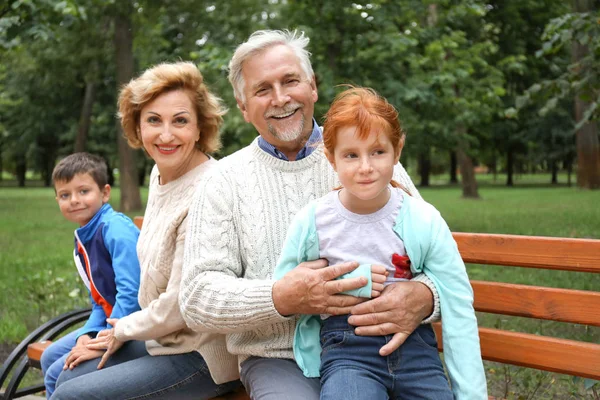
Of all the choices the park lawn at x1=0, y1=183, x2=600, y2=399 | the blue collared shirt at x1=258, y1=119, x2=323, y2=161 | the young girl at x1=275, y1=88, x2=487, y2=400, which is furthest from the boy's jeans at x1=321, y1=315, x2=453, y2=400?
the park lawn at x1=0, y1=183, x2=600, y2=399

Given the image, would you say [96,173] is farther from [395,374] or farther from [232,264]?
[395,374]

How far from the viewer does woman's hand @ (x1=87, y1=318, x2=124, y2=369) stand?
A: 2959mm

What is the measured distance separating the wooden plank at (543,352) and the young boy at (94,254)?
60.8 inches

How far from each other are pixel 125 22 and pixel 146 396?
16.0m

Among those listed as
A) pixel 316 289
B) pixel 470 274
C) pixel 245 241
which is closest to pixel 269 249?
pixel 245 241

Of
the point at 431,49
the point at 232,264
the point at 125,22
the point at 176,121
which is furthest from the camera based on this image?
the point at 125,22

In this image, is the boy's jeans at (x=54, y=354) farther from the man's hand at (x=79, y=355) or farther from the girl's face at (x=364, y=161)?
the girl's face at (x=364, y=161)

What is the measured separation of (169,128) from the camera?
302 centimetres

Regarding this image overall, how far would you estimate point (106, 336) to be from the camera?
3078 millimetres

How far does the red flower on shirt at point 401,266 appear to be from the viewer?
7.86 ft

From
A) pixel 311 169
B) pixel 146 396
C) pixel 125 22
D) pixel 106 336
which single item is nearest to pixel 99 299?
pixel 106 336

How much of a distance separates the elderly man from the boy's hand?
0.12 ft

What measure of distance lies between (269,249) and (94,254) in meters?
1.00

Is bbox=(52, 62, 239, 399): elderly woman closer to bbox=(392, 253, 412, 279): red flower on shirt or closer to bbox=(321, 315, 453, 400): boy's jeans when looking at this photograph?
bbox=(321, 315, 453, 400): boy's jeans
